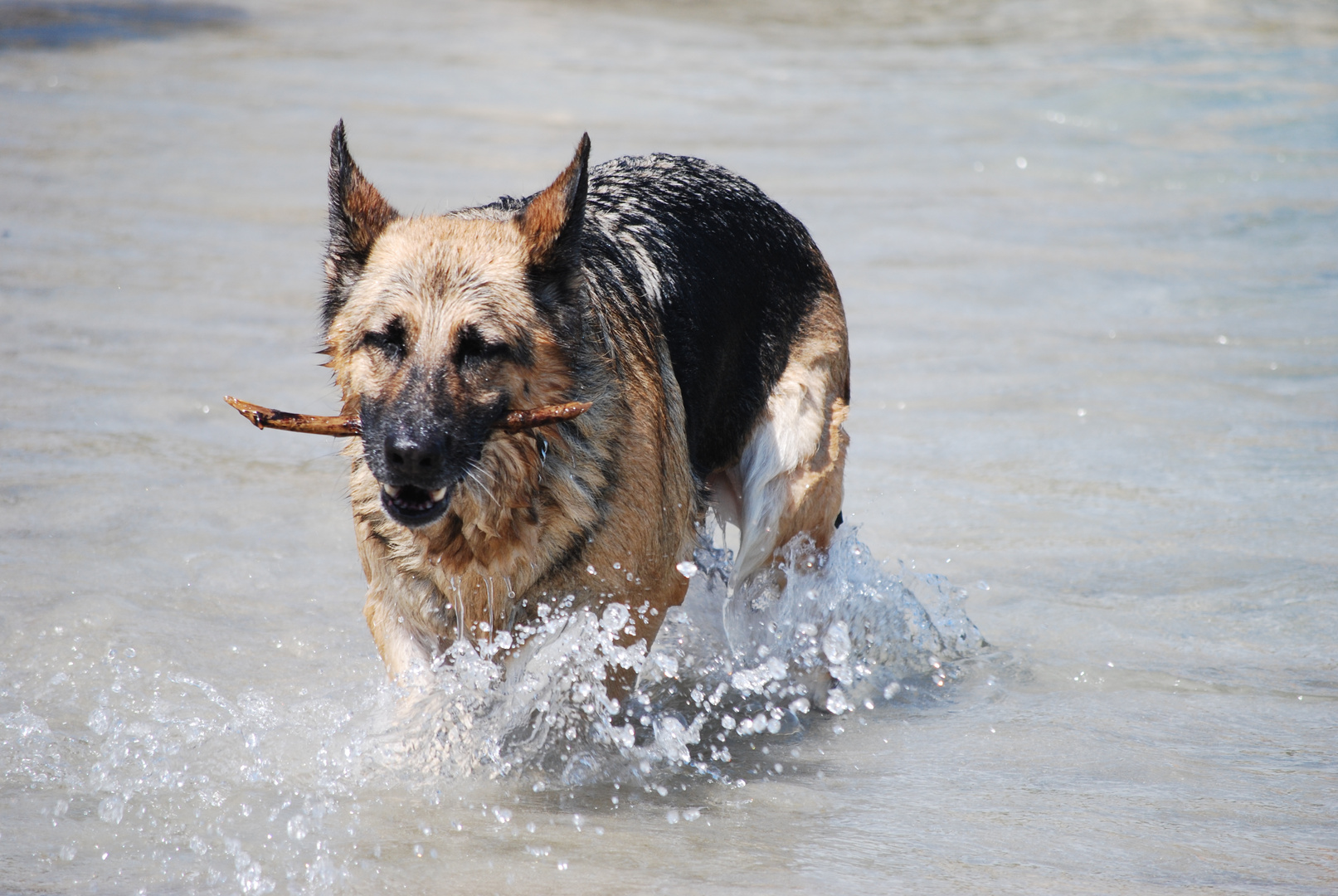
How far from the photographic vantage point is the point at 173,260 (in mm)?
9039

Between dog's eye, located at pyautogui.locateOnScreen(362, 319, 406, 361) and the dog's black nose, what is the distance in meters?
0.32

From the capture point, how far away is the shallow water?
11.7 feet

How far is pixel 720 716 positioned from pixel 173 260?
20.4 feet

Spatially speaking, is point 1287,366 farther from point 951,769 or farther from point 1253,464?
point 951,769

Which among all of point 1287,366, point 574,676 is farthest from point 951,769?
point 1287,366

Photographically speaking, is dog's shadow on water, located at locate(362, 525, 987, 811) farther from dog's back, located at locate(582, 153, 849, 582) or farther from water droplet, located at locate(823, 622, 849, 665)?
dog's back, located at locate(582, 153, 849, 582)

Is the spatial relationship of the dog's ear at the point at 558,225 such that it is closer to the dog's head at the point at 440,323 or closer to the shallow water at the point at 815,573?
the dog's head at the point at 440,323

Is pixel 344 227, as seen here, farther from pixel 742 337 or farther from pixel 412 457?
pixel 742 337

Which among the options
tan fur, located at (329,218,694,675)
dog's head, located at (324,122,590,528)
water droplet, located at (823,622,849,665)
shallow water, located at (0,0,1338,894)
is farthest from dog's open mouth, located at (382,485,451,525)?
water droplet, located at (823,622,849,665)

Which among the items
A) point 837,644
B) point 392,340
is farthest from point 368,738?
point 837,644

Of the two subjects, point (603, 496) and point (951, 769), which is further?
point (951, 769)

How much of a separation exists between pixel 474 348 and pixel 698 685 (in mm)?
1795

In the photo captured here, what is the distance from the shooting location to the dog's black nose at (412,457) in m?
3.23

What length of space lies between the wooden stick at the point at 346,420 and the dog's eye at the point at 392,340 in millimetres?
210
